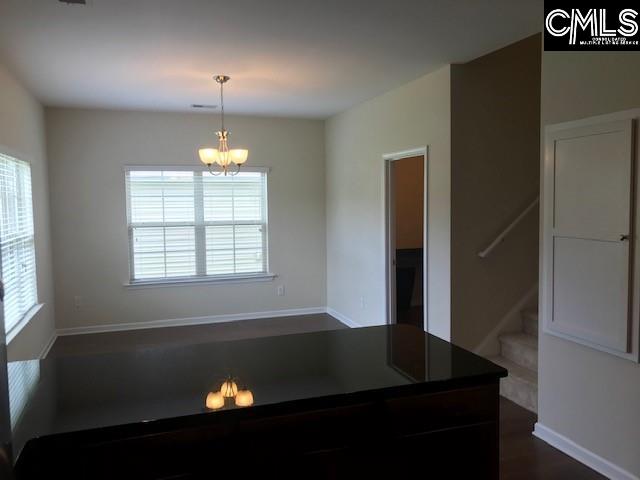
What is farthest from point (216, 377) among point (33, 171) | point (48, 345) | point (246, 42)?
point (48, 345)

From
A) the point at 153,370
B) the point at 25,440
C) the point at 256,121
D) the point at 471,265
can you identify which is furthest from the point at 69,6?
the point at 256,121

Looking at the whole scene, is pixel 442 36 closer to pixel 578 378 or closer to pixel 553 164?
pixel 553 164

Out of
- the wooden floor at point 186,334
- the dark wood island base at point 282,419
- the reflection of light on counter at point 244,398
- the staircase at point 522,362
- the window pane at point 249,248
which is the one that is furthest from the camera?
the window pane at point 249,248

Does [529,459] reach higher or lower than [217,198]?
lower

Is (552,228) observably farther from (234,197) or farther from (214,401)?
(234,197)

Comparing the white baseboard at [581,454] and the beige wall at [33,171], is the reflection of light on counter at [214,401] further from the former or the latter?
the beige wall at [33,171]

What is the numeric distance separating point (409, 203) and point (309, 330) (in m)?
2.26

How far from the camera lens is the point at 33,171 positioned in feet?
15.9

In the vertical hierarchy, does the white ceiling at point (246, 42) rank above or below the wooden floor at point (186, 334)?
above

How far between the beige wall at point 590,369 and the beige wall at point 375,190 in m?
1.09

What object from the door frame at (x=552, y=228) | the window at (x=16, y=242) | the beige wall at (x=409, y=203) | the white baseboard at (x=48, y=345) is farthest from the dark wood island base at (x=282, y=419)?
the beige wall at (x=409, y=203)

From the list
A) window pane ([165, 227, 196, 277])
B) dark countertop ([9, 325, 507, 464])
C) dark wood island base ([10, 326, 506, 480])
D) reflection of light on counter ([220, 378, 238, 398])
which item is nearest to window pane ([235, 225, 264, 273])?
window pane ([165, 227, 196, 277])

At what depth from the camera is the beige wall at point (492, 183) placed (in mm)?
4027

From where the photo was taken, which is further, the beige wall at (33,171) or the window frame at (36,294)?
the beige wall at (33,171)
